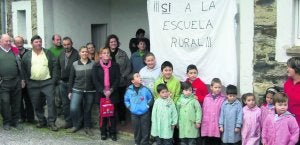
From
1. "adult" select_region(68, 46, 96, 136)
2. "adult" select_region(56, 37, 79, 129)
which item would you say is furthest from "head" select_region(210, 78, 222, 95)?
"adult" select_region(56, 37, 79, 129)

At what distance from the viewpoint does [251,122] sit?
5.94m

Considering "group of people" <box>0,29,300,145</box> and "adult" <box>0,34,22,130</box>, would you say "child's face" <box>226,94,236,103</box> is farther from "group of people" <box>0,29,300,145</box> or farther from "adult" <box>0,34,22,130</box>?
"adult" <box>0,34,22,130</box>

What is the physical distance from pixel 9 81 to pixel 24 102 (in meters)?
1.04

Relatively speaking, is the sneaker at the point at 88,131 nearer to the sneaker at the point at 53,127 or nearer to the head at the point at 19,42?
the sneaker at the point at 53,127

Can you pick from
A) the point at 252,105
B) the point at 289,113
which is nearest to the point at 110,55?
the point at 252,105

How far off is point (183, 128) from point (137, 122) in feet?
2.58

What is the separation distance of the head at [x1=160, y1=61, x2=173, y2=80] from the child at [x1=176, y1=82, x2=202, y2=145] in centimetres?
29

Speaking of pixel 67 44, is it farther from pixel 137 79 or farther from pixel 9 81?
pixel 137 79

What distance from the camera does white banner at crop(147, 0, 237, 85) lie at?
6434 millimetres

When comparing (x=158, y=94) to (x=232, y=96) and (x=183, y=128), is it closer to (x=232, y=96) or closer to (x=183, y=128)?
(x=183, y=128)

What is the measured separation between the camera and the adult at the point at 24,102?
8.30 metres

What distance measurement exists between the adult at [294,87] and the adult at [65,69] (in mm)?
3907

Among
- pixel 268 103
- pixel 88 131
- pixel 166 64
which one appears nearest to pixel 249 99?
pixel 268 103

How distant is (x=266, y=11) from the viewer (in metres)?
6.10
